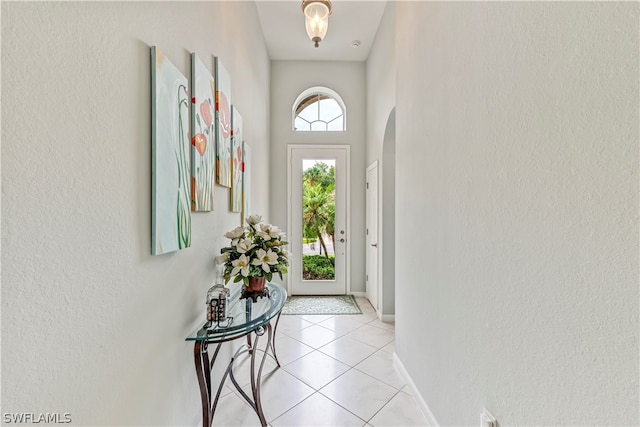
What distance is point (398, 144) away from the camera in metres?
2.20

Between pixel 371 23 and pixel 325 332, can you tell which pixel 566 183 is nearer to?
pixel 325 332

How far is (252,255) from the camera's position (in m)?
1.79

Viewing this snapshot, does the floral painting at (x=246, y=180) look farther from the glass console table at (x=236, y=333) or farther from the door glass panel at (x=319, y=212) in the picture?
the door glass panel at (x=319, y=212)

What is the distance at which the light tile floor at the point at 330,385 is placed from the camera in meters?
1.72

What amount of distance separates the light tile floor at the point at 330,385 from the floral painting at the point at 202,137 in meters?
1.35

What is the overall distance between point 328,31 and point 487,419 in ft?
12.7

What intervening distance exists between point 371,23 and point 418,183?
2.53m

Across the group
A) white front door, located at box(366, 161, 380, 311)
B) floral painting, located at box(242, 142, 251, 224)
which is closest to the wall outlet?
floral painting, located at box(242, 142, 251, 224)

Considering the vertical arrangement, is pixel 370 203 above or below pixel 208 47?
below

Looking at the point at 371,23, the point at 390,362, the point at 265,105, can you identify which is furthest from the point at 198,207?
the point at 371,23

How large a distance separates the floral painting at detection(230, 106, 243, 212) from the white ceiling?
5.40 feet

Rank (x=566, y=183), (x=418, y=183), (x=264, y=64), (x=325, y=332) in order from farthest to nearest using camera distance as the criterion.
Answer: (x=264, y=64) < (x=325, y=332) < (x=418, y=183) < (x=566, y=183)

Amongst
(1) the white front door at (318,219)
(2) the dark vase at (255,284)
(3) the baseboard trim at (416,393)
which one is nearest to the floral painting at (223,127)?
(2) the dark vase at (255,284)

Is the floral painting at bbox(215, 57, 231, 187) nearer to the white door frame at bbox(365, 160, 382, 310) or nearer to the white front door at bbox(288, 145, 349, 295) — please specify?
the white door frame at bbox(365, 160, 382, 310)
